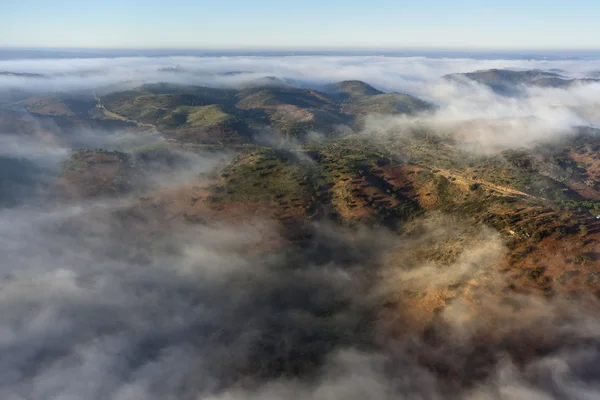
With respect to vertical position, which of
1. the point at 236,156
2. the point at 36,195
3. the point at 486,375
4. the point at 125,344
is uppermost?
the point at 236,156

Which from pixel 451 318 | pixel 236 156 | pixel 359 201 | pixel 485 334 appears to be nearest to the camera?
pixel 485 334

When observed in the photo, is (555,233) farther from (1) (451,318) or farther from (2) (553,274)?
(1) (451,318)

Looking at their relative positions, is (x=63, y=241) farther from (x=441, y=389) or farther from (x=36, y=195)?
(x=441, y=389)

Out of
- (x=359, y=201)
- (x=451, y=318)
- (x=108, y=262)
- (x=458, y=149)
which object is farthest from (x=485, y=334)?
(x=458, y=149)

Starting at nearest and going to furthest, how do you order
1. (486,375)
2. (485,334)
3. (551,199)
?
(486,375) < (485,334) < (551,199)

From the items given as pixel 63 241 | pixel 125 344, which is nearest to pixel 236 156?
pixel 63 241

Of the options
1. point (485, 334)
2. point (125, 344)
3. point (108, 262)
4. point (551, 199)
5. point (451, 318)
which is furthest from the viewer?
point (551, 199)

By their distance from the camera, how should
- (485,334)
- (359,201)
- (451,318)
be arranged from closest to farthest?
(485,334) → (451,318) → (359,201)

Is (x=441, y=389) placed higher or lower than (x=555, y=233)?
lower

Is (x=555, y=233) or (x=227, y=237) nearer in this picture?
(x=555, y=233)
